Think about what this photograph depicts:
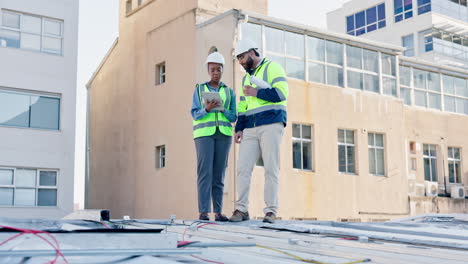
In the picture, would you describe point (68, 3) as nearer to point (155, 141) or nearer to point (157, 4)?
point (157, 4)

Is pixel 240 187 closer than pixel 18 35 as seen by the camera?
Yes

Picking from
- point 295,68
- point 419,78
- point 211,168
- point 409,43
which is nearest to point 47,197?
point 295,68

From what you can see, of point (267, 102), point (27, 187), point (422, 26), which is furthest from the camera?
point (422, 26)

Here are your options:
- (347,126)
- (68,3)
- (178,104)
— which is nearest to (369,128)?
(347,126)

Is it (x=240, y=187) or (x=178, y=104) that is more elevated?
(x=178, y=104)

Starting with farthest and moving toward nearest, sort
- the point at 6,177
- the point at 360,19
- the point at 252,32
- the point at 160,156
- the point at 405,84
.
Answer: the point at 360,19, the point at 405,84, the point at 160,156, the point at 6,177, the point at 252,32

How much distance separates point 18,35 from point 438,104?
1607 cm

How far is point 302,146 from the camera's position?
771 inches

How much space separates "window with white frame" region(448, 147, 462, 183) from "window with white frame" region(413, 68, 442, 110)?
1905 millimetres

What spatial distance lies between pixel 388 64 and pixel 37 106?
40.3 feet

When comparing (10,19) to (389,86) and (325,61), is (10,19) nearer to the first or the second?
(325,61)

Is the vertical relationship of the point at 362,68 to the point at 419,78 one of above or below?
below

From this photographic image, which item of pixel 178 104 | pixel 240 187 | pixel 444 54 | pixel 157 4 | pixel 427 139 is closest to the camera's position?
pixel 240 187

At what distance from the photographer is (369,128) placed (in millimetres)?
21500
